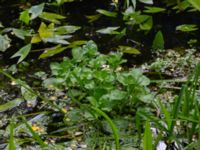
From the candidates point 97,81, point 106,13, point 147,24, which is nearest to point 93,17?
point 106,13

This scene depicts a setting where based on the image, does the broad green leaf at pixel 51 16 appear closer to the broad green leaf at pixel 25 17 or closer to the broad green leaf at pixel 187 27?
the broad green leaf at pixel 25 17

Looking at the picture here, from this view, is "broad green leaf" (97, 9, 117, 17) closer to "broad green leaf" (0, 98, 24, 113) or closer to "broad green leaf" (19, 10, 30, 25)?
"broad green leaf" (19, 10, 30, 25)

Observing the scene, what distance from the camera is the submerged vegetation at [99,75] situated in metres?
1.19

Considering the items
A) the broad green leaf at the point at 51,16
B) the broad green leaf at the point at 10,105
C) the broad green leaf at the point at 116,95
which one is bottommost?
the broad green leaf at the point at 10,105

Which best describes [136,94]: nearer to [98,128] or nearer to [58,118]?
[98,128]

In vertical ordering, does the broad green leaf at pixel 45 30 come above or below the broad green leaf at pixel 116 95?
above

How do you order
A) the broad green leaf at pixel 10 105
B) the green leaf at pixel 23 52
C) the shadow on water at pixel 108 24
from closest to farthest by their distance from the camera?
1. the broad green leaf at pixel 10 105
2. the green leaf at pixel 23 52
3. the shadow on water at pixel 108 24

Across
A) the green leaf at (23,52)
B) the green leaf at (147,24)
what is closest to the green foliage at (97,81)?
the green leaf at (23,52)

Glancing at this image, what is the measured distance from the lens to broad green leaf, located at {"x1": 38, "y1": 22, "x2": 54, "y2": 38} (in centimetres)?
172

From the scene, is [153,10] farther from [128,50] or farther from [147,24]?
[128,50]

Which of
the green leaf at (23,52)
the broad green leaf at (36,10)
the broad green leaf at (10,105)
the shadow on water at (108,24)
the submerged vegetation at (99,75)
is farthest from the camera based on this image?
the broad green leaf at (36,10)

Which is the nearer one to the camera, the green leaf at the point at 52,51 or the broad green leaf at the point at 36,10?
the green leaf at the point at 52,51

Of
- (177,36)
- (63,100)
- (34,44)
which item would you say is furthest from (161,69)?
(34,44)

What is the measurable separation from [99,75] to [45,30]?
0.54m
